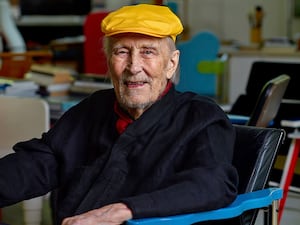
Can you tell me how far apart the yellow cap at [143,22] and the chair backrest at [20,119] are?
101 cm

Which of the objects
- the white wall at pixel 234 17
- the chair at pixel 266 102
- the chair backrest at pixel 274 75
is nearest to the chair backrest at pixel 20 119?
A: the chair at pixel 266 102

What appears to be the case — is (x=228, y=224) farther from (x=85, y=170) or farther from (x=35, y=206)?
(x=35, y=206)

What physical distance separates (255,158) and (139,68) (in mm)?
451

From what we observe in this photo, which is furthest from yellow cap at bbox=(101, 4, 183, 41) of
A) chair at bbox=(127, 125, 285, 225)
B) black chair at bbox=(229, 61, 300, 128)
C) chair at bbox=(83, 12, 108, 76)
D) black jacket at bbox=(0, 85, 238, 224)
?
chair at bbox=(83, 12, 108, 76)

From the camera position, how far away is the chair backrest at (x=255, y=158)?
203 cm

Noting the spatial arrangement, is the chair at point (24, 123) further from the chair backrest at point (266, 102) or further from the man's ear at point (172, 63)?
the man's ear at point (172, 63)

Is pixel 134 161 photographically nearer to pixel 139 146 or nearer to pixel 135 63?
pixel 139 146

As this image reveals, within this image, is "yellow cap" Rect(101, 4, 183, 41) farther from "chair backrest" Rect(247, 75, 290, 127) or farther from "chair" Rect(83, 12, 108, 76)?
"chair" Rect(83, 12, 108, 76)

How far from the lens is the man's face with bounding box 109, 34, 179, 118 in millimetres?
1925

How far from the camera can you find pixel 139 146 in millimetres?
1948

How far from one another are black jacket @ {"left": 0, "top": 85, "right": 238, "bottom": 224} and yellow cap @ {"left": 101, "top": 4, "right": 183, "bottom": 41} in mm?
203

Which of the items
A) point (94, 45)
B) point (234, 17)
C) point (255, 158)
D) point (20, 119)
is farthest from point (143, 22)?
point (234, 17)

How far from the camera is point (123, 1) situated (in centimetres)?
1010

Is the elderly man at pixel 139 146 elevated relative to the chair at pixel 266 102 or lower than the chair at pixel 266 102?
elevated
